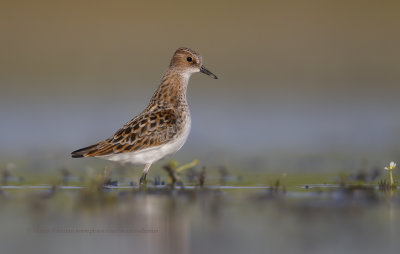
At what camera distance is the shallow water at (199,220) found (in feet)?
20.7

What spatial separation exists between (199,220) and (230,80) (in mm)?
14000

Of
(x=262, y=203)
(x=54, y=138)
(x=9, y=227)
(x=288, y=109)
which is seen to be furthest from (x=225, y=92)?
(x=9, y=227)

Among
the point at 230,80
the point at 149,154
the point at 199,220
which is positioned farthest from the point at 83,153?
the point at 230,80

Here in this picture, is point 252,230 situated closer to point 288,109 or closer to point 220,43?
point 288,109

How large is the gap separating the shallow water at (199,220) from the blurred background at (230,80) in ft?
8.97

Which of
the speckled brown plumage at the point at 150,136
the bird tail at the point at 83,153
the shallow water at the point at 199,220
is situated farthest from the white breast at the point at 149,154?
the shallow water at the point at 199,220

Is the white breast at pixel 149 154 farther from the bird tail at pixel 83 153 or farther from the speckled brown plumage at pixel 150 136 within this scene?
the bird tail at pixel 83 153

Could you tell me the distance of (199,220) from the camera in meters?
7.25

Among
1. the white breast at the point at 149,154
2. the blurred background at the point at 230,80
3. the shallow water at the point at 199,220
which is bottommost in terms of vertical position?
the shallow water at the point at 199,220

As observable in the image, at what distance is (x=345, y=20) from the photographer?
25875 millimetres

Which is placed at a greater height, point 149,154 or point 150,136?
point 150,136

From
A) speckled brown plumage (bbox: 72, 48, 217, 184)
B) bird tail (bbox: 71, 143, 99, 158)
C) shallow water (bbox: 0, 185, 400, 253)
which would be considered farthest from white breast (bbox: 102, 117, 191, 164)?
shallow water (bbox: 0, 185, 400, 253)

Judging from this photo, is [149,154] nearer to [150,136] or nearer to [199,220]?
[150,136]

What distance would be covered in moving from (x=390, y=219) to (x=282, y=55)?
16.7m
